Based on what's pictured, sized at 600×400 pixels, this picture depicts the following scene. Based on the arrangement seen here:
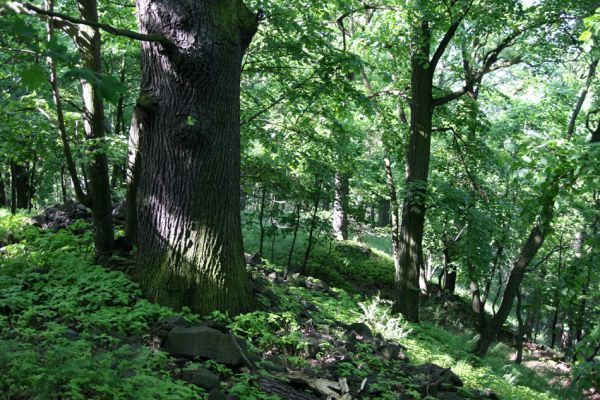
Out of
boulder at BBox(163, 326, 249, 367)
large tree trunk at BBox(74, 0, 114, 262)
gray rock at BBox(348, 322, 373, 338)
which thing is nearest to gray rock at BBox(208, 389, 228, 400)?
boulder at BBox(163, 326, 249, 367)

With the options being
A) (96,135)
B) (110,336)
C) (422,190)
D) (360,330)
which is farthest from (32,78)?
(422,190)

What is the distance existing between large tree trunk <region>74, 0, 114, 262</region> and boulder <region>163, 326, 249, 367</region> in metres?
2.19

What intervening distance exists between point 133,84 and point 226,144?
36.1 ft

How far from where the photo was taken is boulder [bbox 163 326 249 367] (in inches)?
148

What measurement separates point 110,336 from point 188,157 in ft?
5.92

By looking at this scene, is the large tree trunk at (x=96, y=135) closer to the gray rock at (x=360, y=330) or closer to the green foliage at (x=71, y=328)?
the green foliage at (x=71, y=328)

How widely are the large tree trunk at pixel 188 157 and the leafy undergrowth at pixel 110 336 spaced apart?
0.32 m

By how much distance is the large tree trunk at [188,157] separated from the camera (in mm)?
4539

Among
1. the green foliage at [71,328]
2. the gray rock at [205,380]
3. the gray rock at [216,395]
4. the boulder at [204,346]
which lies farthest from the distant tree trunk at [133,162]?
the gray rock at [216,395]

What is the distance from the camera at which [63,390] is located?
8.79ft

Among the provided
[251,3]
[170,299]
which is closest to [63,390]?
[170,299]

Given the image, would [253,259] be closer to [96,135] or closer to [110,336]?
[96,135]

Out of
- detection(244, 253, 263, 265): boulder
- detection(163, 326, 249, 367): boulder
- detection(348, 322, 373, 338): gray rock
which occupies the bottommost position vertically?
detection(348, 322, 373, 338): gray rock

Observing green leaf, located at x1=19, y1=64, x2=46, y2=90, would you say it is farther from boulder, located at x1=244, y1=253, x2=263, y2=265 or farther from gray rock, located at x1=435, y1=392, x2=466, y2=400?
boulder, located at x1=244, y1=253, x2=263, y2=265
